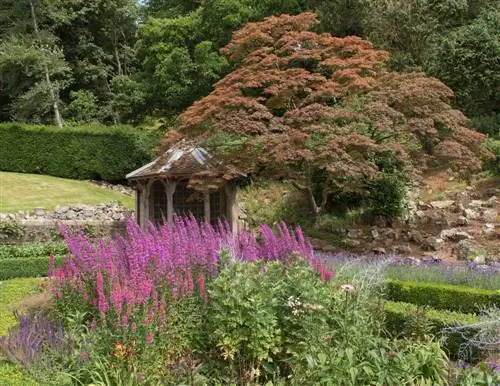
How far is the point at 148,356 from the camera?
4492 mm

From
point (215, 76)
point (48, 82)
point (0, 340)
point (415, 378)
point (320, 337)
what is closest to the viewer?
point (415, 378)

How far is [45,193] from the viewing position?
22594 mm

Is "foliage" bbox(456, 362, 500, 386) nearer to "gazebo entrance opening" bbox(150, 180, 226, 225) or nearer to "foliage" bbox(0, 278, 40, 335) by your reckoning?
"foliage" bbox(0, 278, 40, 335)

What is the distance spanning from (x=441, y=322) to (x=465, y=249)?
5.83 meters

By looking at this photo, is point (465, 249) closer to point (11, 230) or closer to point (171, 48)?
point (11, 230)

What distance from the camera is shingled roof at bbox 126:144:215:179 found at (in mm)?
14164

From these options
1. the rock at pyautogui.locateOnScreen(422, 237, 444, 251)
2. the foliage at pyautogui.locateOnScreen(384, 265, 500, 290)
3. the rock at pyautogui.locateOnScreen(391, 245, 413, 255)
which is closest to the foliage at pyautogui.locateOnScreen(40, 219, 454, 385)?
the foliage at pyautogui.locateOnScreen(384, 265, 500, 290)

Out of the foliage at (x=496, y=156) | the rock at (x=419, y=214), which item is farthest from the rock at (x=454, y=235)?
the foliage at (x=496, y=156)

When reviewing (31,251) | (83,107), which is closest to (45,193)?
(31,251)

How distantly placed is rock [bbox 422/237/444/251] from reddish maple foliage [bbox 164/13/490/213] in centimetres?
162

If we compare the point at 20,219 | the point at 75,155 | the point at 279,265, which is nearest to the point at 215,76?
the point at 75,155

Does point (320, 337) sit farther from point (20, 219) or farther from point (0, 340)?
point (20, 219)

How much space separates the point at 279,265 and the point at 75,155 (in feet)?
69.5

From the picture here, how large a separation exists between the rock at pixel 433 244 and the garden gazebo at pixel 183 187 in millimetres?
4835
